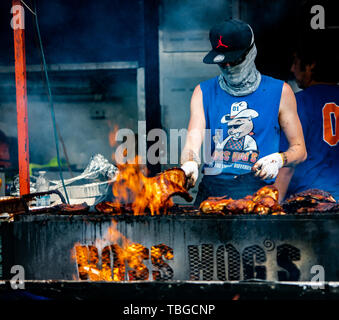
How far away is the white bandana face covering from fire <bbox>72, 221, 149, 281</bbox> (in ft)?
6.69

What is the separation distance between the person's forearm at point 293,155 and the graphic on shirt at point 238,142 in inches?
13.4

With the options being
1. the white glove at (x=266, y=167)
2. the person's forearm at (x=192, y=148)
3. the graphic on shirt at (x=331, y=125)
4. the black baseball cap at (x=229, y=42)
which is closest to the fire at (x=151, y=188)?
the person's forearm at (x=192, y=148)

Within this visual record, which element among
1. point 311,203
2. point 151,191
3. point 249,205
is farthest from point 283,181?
point 151,191

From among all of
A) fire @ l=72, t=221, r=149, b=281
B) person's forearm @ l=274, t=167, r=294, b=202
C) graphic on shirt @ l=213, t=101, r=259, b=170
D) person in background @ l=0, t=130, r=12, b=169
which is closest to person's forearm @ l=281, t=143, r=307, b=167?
graphic on shirt @ l=213, t=101, r=259, b=170

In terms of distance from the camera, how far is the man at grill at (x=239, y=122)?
10.7 feet

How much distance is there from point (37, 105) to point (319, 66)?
684cm

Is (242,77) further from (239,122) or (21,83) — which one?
(21,83)

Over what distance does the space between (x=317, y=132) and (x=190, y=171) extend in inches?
77.2

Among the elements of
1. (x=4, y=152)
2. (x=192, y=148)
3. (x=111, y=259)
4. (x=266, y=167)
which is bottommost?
(x=111, y=259)

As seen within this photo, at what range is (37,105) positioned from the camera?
331 inches

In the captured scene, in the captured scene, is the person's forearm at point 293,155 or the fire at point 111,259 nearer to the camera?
the fire at point 111,259

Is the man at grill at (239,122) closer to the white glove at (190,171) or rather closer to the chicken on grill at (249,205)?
the white glove at (190,171)

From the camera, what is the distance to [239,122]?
3520 millimetres
